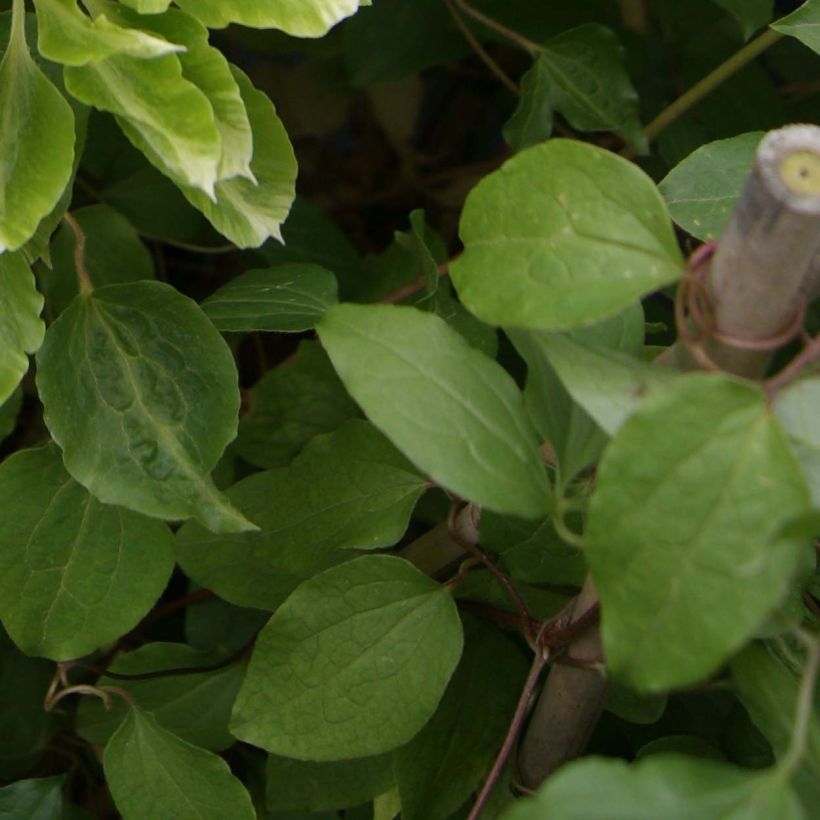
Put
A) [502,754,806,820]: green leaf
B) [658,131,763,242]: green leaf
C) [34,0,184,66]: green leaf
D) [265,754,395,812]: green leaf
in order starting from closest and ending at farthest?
[502,754,806,820]: green leaf < [34,0,184,66]: green leaf < [658,131,763,242]: green leaf < [265,754,395,812]: green leaf

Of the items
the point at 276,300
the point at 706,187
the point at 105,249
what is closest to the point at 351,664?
the point at 276,300

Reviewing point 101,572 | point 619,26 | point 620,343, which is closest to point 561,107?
point 619,26

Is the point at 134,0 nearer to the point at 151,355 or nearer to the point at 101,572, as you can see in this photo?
the point at 151,355

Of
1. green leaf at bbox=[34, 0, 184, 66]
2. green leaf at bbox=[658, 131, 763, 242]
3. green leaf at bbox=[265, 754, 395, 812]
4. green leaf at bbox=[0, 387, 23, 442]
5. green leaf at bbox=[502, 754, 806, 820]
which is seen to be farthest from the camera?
green leaf at bbox=[0, 387, 23, 442]

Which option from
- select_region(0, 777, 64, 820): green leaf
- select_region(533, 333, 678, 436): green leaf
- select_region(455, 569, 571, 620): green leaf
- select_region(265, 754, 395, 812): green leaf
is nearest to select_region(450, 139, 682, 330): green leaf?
select_region(533, 333, 678, 436): green leaf

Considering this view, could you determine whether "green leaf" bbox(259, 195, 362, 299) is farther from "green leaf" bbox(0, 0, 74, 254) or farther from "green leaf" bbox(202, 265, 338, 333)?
"green leaf" bbox(0, 0, 74, 254)

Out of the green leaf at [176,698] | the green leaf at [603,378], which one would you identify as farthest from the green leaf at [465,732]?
the green leaf at [603,378]

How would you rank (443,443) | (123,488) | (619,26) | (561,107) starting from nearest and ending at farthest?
1. (443,443)
2. (123,488)
3. (561,107)
4. (619,26)
